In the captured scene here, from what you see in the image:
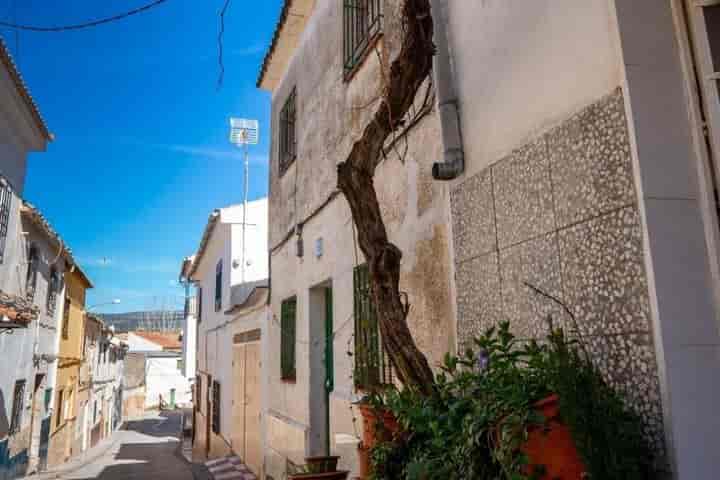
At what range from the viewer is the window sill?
4961 mm

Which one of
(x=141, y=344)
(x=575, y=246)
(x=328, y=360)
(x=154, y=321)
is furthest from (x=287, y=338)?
(x=154, y=321)

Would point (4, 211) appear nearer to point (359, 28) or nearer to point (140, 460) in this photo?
point (359, 28)

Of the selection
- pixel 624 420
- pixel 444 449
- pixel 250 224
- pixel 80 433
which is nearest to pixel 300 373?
pixel 444 449

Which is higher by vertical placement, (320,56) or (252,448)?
(320,56)

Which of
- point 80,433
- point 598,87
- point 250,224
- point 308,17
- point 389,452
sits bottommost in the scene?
point 80,433

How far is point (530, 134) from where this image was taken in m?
2.69

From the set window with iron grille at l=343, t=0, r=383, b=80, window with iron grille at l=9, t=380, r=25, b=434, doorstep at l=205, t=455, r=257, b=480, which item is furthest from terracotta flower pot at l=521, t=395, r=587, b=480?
window with iron grille at l=9, t=380, r=25, b=434

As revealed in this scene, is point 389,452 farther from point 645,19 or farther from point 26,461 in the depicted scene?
point 26,461

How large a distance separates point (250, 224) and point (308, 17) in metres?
8.35

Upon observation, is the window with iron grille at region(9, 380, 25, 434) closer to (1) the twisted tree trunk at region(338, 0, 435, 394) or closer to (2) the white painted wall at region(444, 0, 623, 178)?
(1) the twisted tree trunk at region(338, 0, 435, 394)

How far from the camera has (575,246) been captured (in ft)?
7.62

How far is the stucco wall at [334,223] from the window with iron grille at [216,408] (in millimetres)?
8420

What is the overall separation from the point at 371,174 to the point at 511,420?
69.2 inches

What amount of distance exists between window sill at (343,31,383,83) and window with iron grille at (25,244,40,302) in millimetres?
11415
